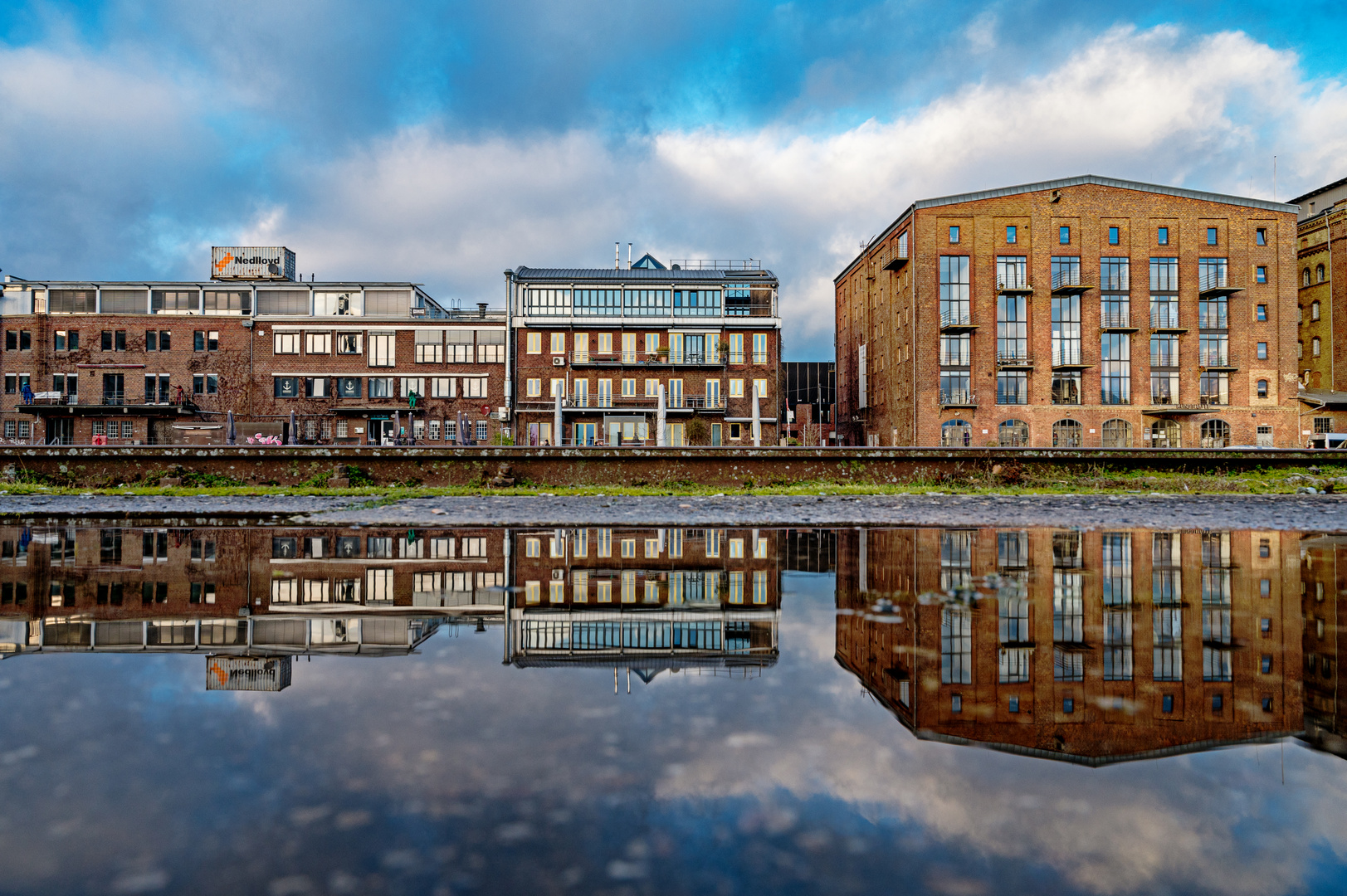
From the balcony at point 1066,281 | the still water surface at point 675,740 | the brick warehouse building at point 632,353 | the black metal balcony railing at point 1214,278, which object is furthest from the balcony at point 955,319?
the still water surface at point 675,740

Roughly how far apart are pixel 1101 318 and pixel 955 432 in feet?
37.9

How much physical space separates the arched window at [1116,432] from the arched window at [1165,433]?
1.85 m

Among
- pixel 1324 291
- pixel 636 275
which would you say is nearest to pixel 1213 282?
pixel 1324 291

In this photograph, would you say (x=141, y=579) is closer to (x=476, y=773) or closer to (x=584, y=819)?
(x=476, y=773)

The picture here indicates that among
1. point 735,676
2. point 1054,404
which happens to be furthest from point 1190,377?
point 735,676

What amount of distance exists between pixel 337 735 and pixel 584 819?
1.26 m

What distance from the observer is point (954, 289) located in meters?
46.6

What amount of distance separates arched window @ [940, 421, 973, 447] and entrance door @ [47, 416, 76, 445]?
56088mm

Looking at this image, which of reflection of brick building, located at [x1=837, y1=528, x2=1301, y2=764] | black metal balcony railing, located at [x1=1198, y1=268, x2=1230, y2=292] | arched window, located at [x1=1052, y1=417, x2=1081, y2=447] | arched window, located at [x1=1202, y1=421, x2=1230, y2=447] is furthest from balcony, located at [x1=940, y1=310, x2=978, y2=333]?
reflection of brick building, located at [x1=837, y1=528, x2=1301, y2=764]

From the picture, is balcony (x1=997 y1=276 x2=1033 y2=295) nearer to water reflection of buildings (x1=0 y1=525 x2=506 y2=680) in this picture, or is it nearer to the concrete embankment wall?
the concrete embankment wall

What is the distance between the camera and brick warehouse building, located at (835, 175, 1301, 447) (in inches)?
1812

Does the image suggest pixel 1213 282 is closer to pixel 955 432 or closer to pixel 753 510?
pixel 955 432

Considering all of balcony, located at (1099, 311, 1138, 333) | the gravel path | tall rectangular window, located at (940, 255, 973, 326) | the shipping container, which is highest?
the shipping container

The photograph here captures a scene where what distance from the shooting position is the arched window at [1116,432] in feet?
150
